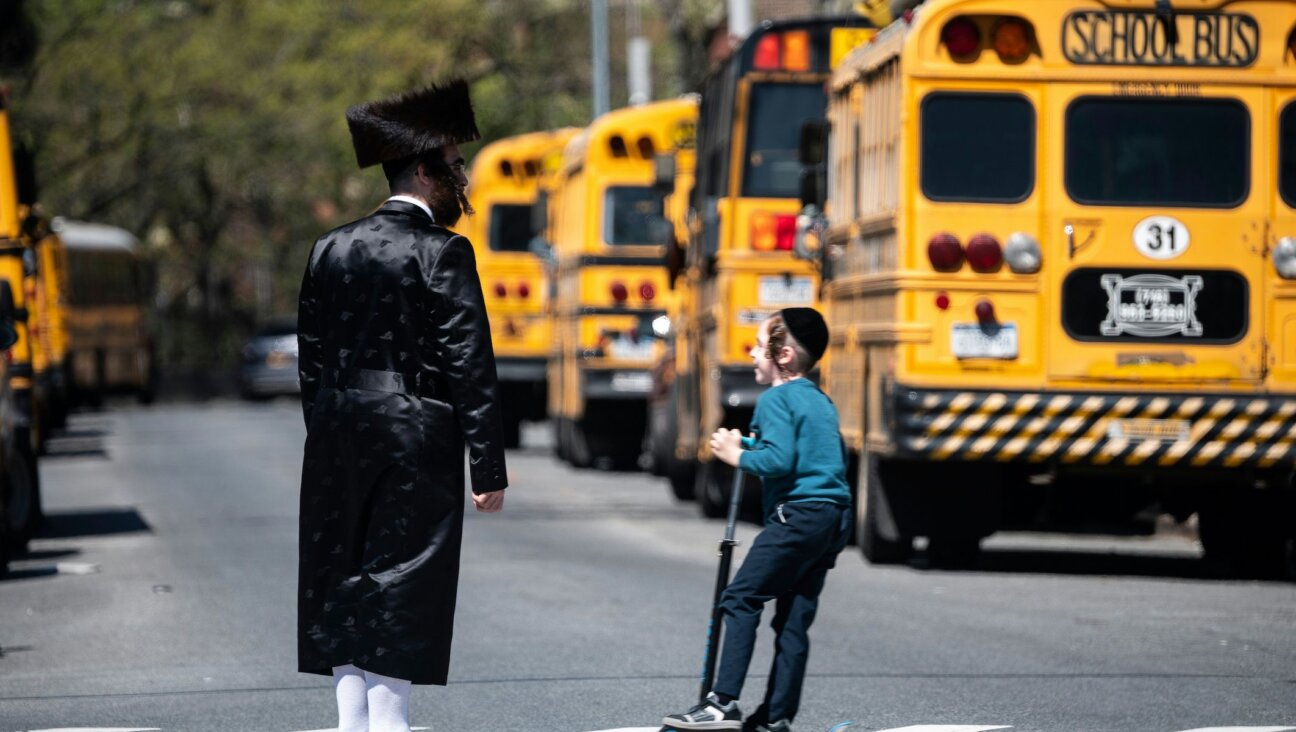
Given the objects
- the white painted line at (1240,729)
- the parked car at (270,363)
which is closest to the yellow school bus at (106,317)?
the parked car at (270,363)

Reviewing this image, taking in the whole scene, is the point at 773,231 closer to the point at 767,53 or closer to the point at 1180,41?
the point at 767,53

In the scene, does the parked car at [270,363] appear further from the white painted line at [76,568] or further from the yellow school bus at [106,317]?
the white painted line at [76,568]

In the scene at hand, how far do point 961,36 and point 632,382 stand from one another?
34.5ft

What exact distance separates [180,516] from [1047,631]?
8934 mm

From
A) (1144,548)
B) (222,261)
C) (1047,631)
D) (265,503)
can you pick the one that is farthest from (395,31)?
(1047,631)

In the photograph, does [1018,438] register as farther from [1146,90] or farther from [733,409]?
[733,409]

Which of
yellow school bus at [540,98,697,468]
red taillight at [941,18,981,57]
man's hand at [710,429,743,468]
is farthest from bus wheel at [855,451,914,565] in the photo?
yellow school bus at [540,98,697,468]

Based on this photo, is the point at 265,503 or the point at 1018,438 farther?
the point at 265,503

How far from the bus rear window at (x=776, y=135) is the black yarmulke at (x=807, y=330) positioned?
8986 millimetres

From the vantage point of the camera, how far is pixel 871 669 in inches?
368

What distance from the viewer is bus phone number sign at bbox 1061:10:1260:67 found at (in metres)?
12.6

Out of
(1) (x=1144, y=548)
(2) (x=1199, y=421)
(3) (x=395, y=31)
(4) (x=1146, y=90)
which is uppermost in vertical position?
(3) (x=395, y=31)

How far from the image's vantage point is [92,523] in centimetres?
1745

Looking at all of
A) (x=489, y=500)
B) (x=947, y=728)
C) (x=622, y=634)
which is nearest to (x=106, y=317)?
(x=622, y=634)
